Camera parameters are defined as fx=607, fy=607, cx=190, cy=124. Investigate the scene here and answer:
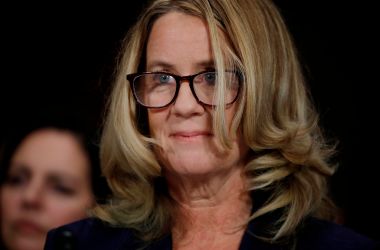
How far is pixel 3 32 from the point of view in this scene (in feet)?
8.89

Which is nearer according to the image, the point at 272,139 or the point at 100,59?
the point at 272,139

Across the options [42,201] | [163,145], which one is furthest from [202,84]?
[42,201]

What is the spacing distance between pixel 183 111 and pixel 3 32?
155cm

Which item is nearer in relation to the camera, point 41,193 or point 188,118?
point 188,118

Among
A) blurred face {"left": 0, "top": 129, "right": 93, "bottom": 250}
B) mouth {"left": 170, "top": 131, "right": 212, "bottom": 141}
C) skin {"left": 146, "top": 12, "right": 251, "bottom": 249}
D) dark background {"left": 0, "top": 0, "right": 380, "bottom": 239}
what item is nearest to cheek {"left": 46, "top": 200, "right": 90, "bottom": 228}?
blurred face {"left": 0, "top": 129, "right": 93, "bottom": 250}

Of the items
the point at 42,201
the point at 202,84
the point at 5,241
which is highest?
the point at 202,84

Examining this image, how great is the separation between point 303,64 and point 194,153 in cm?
109

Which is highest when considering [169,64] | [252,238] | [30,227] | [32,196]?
[169,64]

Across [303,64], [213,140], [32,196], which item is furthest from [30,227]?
[303,64]

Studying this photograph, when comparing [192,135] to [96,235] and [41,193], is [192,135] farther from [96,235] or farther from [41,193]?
[41,193]

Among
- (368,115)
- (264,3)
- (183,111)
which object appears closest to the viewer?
(183,111)

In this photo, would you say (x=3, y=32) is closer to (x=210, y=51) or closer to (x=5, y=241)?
(x=5, y=241)

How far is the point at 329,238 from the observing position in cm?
144

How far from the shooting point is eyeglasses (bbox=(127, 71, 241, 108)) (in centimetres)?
146
